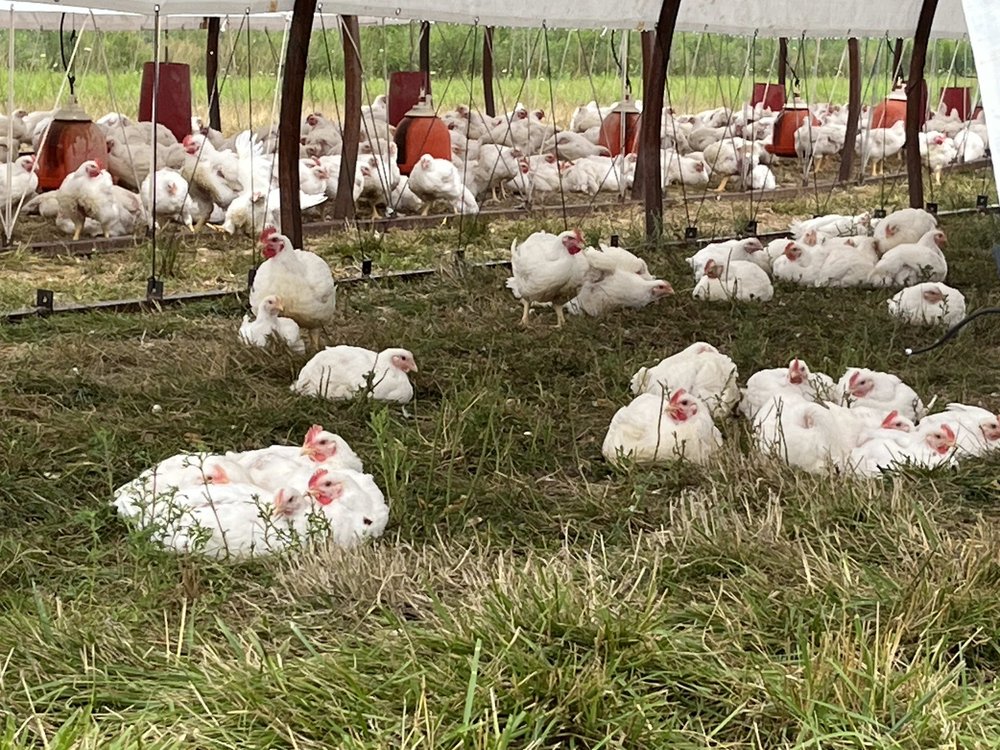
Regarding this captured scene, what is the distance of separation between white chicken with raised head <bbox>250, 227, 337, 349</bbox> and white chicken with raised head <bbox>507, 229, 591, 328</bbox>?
107 centimetres

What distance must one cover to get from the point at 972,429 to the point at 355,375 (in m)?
2.39

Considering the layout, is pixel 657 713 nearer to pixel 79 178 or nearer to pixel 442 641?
pixel 442 641

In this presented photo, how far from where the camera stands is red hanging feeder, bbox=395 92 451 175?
13219mm

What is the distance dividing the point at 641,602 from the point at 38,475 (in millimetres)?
2320

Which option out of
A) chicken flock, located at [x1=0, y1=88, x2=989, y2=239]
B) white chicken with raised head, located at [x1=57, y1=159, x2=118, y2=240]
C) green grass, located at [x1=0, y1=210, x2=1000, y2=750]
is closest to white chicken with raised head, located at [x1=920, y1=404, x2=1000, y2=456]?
green grass, located at [x1=0, y1=210, x2=1000, y2=750]

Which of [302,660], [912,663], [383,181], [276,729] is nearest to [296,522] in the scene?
[302,660]

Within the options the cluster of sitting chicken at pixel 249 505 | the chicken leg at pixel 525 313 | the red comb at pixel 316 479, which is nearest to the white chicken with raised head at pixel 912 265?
the chicken leg at pixel 525 313

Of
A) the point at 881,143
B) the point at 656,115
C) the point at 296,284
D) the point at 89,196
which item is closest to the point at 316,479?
the point at 296,284

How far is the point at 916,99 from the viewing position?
11.4m

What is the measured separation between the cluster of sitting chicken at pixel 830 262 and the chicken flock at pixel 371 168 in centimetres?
257

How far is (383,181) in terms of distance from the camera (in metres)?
12.1

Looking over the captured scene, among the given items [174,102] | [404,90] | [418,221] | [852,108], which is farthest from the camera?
[852,108]

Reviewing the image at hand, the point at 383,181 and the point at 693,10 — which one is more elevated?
the point at 693,10

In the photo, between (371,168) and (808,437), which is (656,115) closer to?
(371,168)
